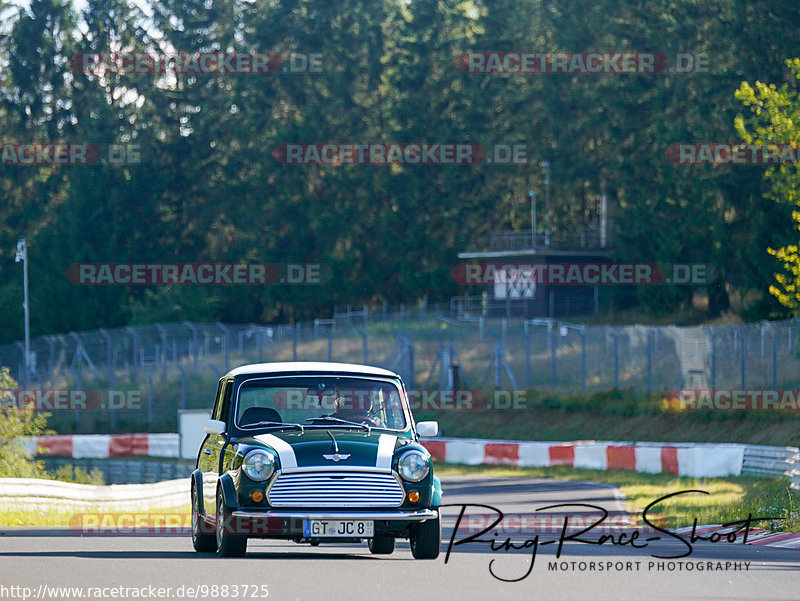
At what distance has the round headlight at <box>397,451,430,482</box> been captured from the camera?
37.5ft

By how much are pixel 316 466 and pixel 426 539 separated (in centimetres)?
115

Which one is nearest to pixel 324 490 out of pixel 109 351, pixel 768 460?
pixel 768 460

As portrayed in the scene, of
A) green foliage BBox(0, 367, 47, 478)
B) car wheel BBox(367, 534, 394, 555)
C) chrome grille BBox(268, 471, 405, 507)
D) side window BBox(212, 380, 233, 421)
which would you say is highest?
side window BBox(212, 380, 233, 421)

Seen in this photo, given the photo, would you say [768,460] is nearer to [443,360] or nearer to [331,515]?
[331,515]

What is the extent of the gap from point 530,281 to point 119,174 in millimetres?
29285

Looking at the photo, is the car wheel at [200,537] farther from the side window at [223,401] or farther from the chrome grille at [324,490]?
the chrome grille at [324,490]

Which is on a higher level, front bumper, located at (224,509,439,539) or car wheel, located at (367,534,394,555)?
front bumper, located at (224,509,439,539)

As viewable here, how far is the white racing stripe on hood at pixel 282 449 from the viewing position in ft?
37.2

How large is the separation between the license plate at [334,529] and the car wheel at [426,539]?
613 millimetres

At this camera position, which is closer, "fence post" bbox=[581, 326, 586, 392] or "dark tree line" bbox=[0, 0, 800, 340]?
"fence post" bbox=[581, 326, 586, 392]

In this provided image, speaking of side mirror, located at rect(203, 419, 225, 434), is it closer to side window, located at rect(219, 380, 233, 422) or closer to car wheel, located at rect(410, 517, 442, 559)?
side window, located at rect(219, 380, 233, 422)

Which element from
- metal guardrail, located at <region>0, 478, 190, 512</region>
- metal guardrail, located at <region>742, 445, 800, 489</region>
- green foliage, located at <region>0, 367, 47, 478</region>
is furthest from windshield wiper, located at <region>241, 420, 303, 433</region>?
metal guardrail, located at <region>742, 445, 800, 489</region>

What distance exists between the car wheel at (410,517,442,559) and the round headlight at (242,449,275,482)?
128 cm

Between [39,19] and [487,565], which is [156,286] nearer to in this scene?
[39,19]
